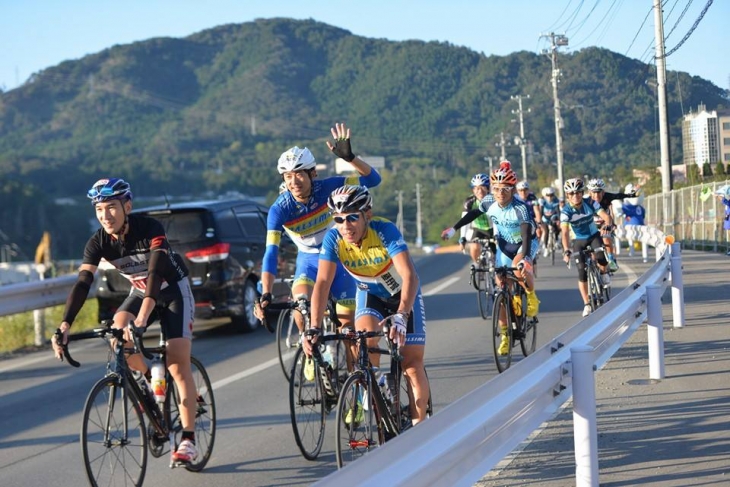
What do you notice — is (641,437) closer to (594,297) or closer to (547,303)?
(594,297)

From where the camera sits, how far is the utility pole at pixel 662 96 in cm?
3478

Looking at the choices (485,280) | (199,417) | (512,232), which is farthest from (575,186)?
(199,417)

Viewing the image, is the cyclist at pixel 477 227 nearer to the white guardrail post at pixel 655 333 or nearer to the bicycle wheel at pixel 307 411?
the white guardrail post at pixel 655 333

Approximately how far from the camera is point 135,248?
698cm

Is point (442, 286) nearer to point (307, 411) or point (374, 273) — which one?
point (307, 411)

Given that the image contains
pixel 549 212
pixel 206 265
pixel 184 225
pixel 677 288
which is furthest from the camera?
pixel 549 212

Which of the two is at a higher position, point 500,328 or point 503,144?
point 503,144

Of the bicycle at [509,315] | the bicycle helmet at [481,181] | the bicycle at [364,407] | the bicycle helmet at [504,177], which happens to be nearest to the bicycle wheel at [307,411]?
the bicycle at [364,407]

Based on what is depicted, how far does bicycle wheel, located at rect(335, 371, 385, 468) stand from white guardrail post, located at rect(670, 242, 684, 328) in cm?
737

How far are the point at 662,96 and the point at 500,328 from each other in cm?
2623

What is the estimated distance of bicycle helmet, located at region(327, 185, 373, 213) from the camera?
632 centimetres

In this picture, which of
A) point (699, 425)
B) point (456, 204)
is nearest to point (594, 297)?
point (699, 425)

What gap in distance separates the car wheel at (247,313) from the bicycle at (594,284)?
15.5ft

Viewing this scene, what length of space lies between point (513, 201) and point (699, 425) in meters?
4.69
